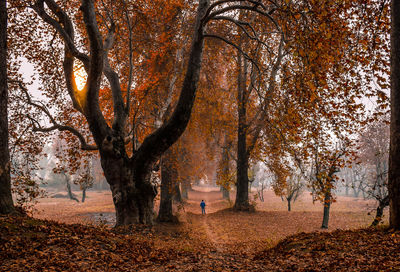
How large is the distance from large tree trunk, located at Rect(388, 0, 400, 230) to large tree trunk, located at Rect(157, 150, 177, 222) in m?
10.1

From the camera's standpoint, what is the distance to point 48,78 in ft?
37.3

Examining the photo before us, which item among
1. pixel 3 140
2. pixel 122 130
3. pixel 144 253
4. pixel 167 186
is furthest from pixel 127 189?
pixel 167 186

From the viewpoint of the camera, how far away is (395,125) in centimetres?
Result: 585

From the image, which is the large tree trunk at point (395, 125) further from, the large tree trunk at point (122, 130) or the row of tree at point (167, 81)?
the large tree trunk at point (122, 130)

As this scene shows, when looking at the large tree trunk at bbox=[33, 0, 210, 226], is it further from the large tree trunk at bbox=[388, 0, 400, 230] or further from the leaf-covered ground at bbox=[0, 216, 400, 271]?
the large tree trunk at bbox=[388, 0, 400, 230]

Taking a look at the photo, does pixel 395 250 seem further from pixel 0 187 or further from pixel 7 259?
pixel 0 187

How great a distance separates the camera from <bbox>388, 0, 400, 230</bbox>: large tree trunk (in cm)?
567

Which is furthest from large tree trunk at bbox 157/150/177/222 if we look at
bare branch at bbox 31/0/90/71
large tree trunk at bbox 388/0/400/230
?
large tree trunk at bbox 388/0/400/230

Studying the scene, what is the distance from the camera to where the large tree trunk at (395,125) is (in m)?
5.67

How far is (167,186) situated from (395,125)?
36.7 ft

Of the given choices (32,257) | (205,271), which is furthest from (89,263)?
(205,271)

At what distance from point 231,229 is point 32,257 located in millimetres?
11033

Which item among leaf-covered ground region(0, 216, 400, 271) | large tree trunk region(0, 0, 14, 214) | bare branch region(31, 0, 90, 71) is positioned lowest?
leaf-covered ground region(0, 216, 400, 271)

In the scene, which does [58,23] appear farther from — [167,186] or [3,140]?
[167,186]
